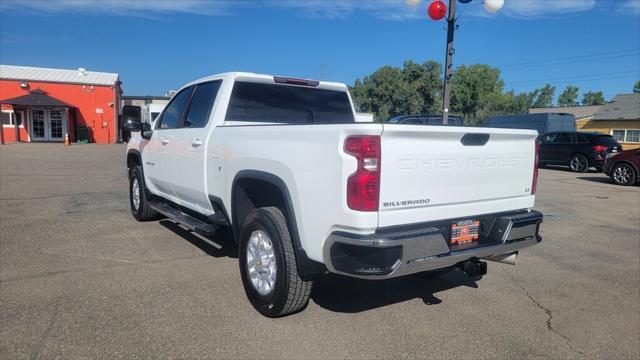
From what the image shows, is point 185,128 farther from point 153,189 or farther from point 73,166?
point 73,166

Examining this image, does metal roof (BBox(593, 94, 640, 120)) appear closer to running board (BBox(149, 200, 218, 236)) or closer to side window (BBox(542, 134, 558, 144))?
side window (BBox(542, 134, 558, 144))

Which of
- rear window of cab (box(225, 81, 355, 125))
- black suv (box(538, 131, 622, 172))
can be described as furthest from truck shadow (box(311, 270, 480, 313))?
black suv (box(538, 131, 622, 172))

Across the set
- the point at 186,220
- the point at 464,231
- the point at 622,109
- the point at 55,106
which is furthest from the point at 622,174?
the point at 55,106

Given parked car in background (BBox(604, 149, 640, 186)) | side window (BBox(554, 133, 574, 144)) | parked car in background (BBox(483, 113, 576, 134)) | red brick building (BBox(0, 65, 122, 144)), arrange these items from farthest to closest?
red brick building (BBox(0, 65, 122, 144)) < parked car in background (BBox(483, 113, 576, 134)) < side window (BBox(554, 133, 574, 144)) < parked car in background (BBox(604, 149, 640, 186))

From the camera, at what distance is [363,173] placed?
2881mm

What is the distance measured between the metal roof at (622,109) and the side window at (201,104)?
35459 millimetres

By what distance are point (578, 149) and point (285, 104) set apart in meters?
17.1

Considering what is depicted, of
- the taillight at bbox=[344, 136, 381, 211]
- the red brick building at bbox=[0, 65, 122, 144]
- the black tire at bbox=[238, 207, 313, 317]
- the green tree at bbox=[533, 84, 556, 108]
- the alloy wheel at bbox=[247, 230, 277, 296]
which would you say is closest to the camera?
the taillight at bbox=[344, 136, 381, 211]

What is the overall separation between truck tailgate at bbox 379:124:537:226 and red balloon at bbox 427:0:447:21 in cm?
723

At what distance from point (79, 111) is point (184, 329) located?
36724mm

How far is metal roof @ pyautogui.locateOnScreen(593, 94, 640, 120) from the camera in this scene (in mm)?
32656

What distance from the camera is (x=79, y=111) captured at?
3519 centimetres

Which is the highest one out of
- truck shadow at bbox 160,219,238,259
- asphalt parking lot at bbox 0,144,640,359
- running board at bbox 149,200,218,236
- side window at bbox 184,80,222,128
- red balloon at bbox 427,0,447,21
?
red balloon at bbox 427,0,447,21

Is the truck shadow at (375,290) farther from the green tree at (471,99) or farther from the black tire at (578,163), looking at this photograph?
the green tree at (471,99)
